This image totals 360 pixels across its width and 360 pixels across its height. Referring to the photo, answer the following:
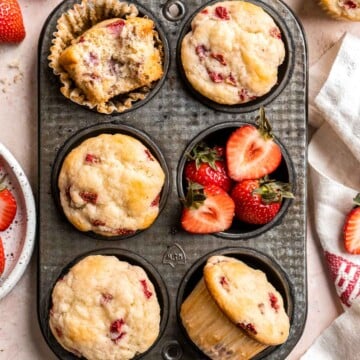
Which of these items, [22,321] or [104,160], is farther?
[22,321]

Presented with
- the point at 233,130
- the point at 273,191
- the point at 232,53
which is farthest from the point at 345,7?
the point at 273,191

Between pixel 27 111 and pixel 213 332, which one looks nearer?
pixel 213 332

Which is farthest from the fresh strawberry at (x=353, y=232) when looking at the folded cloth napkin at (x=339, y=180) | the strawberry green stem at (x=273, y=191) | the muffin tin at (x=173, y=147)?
the strawberry green stem at (x=273, y=191)

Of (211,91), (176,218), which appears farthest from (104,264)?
(211,91)

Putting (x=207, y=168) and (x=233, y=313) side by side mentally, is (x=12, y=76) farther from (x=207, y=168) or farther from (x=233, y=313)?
(x=233, y=313)

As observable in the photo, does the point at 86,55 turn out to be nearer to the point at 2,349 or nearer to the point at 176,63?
the point at 176,63

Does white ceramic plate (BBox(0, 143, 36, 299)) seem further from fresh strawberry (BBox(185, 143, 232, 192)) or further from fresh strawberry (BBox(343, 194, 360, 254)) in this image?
fresh strawberry (BBox(343, 194, 360, 254))

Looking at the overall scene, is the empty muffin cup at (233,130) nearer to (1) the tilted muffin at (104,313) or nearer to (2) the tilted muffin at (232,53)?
(2) the tilted muffin at (232,53)
